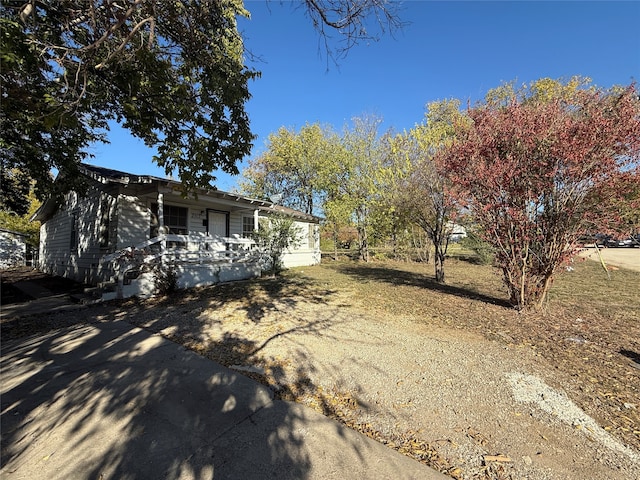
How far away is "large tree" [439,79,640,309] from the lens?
5070 mm

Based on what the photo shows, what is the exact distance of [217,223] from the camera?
12055 millimetres

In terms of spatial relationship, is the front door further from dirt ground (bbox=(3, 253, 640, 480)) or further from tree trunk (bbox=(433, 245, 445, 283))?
tree trunk (bbox=(433, 245, 445, 283))

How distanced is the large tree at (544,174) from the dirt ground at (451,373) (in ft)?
4.09

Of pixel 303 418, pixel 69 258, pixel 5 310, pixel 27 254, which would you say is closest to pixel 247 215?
pixel 69 258

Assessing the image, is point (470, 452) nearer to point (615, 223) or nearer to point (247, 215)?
point (615, 223)

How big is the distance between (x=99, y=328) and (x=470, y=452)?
577cm

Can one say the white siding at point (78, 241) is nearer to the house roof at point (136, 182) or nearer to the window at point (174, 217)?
the house roof at point (136, 182)

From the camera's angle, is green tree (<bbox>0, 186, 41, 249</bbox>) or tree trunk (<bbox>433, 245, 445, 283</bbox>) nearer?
tree trunk (<bbox>433, 245, 445, 283</bbox>)

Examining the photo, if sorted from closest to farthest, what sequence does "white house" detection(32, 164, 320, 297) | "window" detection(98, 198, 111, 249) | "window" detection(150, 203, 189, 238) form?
"white house" detection(32, 164, 320, 297), "window" detection(98, 198, 111, 249), "window" detection(150, 203, 189, 238)

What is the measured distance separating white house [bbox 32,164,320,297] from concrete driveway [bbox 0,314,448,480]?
4.76 meters

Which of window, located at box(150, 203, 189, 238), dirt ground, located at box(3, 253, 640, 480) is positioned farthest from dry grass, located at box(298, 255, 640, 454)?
window, located at box(150, 203, 189, 238)

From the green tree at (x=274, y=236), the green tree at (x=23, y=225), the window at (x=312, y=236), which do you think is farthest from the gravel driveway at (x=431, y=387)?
the green tree at (x=23, y=225)

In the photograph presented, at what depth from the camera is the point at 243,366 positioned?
3.61m

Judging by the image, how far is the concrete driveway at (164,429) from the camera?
6.63ft
